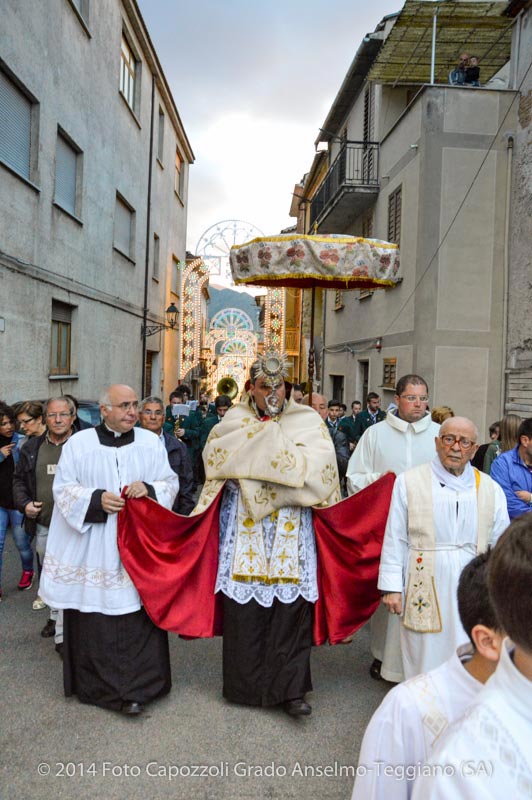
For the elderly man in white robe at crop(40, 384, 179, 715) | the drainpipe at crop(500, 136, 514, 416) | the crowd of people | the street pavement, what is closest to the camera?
the street pavement

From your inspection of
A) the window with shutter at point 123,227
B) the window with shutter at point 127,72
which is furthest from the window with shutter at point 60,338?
the window with shutter at point 127,72

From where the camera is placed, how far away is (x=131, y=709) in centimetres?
365

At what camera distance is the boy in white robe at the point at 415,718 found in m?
1.40

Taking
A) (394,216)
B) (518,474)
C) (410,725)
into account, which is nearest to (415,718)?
(410,725)

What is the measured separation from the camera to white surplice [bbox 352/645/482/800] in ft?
4.59

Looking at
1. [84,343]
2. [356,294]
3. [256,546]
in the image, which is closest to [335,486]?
[256,546]

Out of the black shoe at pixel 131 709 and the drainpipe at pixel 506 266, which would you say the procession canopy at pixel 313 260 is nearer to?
the black shoe at pixel 131 709

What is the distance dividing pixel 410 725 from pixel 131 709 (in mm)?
2734

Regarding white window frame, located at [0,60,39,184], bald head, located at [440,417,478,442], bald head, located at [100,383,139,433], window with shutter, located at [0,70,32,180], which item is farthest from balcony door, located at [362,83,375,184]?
bald head, located at [440,417,478,442]

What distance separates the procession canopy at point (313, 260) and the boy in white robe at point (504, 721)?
17.8 feet

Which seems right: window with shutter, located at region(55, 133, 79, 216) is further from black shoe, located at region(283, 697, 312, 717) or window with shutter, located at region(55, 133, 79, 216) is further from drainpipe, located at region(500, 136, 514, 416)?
black shoe, located at region(283, 697, 312, 717)

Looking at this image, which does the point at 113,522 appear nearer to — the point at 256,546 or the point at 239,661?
the point at 256,546

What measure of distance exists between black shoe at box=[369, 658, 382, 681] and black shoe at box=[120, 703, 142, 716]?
1.63m

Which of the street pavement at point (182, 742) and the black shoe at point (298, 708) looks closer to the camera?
the street pavement at point (182, 742)
